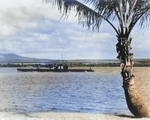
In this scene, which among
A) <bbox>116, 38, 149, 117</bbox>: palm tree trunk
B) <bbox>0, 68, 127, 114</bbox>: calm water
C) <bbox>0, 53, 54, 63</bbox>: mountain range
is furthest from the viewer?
<bbox>0, 68, 127, 114</bbox>: calm water

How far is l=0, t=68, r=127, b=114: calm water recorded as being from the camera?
8.00 metres

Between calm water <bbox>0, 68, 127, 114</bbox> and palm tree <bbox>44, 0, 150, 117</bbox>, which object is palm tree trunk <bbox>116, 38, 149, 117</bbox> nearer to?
palm tree <bbox>44, 0, 150, 117</bbox>

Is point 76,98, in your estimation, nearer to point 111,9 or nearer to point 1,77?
point 1,77

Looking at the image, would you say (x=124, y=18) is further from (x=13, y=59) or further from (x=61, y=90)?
(x=61, y=90)

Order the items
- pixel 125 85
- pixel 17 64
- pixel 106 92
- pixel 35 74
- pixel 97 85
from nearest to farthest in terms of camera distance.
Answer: pixel 125 85 → pixel 17 64 → pixel 106 92 → pixel 97 85 → pixel 35 74

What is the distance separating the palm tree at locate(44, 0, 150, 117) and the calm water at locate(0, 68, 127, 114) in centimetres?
260

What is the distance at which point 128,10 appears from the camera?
465 centimetres

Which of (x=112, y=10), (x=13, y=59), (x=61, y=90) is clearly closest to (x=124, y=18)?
(x=112, y=10)

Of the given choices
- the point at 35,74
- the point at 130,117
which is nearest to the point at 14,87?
the point at 35,74

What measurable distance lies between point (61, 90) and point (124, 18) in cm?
651

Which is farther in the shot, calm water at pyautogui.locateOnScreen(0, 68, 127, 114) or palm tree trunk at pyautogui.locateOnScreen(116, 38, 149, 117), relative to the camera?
calm water at pyautogui.locateOnScreen(0, 68, 127, 114)

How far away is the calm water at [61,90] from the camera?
26.2 ft

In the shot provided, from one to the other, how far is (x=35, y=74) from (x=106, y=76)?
13.0ft

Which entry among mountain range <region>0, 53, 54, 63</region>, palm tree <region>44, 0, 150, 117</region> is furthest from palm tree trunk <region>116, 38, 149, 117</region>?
mountain range <region>0, 53, 54, 63</region>
